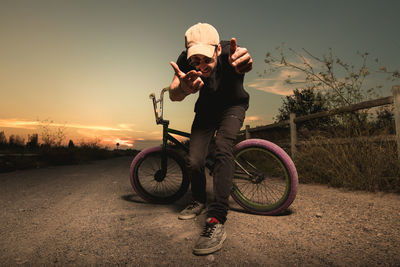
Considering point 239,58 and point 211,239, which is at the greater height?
point 239,58

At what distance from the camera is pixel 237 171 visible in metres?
2.74

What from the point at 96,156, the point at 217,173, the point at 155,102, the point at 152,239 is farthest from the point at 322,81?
the point at 96,156

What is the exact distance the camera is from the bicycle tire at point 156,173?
299cm

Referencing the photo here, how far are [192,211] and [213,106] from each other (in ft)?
3.53

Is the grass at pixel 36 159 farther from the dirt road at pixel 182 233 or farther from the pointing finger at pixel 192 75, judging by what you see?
the pointing finger at pixel 192 75

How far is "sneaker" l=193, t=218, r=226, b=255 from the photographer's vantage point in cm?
168

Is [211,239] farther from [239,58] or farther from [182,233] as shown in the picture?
[239,58]

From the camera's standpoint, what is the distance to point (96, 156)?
11789mm

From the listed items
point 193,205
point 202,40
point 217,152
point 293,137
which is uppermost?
point 202,40

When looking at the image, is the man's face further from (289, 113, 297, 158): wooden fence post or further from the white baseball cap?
(289, 113, 297, 158): wooden fence post

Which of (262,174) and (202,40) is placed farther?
(262,174)

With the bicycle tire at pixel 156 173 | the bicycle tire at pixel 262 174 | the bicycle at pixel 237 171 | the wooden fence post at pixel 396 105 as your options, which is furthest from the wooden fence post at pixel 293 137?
the bicycle tire at pixel 156 173

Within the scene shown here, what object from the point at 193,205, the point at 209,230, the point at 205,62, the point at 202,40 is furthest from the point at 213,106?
the point at 209,230

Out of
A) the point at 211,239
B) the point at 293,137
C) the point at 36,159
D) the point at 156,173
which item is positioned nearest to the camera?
the point at 211,239
